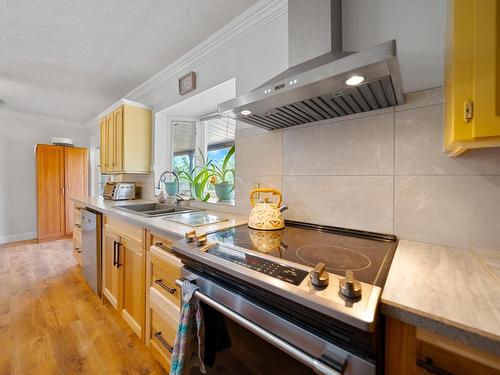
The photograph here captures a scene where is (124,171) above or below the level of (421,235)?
above

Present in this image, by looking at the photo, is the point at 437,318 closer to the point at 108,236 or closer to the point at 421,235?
the point at 421,235

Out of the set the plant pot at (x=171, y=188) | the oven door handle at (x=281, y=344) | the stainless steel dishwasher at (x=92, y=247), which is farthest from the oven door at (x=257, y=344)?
the plant pot at (x=171, y=188)

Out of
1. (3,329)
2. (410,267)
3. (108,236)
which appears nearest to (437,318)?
(410,267)

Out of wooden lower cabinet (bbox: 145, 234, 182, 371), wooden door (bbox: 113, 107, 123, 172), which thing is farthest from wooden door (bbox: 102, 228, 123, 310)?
wooden door (bbox: 113, 107, 123, 172)

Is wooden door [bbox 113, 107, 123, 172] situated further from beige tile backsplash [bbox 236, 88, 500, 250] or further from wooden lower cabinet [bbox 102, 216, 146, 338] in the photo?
beige tile backsplash [bbox 236, 88, 500, 250]

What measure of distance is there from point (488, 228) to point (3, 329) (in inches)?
116

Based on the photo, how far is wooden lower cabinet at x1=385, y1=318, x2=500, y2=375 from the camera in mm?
428

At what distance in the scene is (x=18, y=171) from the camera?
150 inches

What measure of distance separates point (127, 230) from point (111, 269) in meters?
0.51

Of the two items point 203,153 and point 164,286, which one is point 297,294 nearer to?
point 164,286

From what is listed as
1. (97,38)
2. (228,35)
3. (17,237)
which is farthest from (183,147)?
(17,237)

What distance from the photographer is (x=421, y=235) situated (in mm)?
951

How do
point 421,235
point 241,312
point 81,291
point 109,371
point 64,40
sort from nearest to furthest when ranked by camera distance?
point 241,312, point 421,235, point 109,371, point 64,40, point 81,291

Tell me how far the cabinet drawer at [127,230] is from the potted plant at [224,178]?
0.68 m
